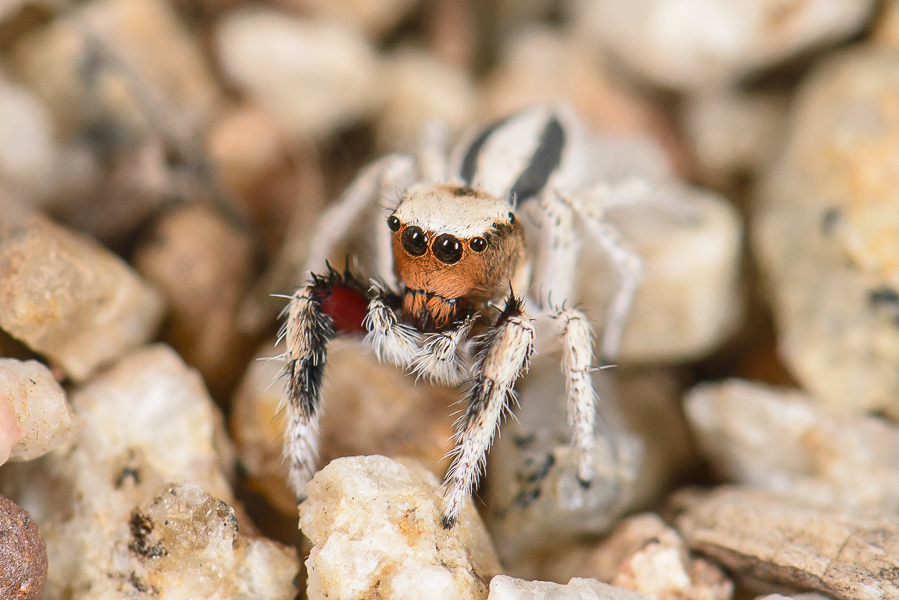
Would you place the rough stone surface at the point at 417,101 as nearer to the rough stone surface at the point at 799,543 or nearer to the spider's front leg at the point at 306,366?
the spider's front leg at the point at 306,366

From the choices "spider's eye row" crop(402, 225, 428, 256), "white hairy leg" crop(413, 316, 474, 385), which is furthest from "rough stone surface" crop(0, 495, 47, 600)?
"spider's eye row" crop(402, 225, 428, 256)

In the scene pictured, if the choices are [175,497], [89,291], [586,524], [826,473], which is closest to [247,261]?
[89,291]

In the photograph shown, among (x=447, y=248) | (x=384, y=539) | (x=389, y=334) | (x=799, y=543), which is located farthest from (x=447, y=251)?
(x=799, y=543)

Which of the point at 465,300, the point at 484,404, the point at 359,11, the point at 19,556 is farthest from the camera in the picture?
the point at 359,11

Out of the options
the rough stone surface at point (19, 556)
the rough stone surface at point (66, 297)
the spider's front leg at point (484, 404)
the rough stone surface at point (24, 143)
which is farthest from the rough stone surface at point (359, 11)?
the rough stone surface at point (19, 556)

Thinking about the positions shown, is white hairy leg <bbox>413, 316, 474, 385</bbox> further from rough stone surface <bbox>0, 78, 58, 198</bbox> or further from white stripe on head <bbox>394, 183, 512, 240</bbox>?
rough stone surface <bbox>0, 78, 58, 198</bbox>

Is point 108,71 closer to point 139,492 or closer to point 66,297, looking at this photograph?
point 66,297
